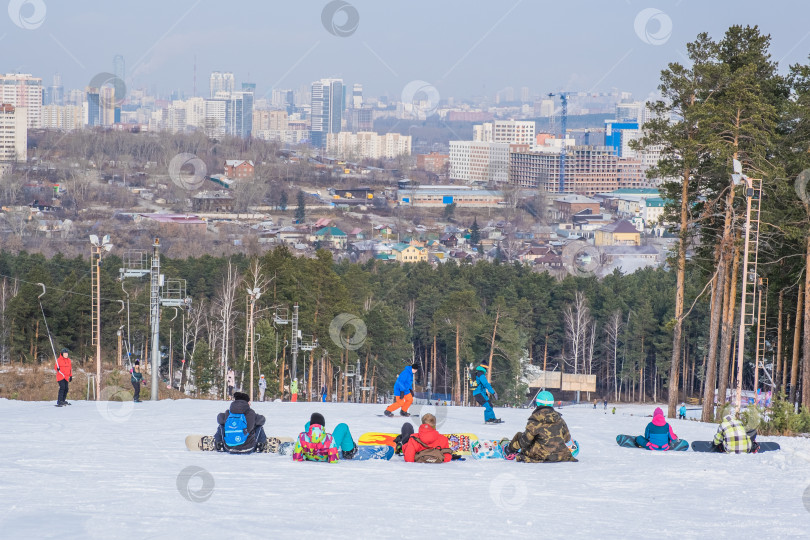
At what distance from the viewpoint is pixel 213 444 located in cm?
1056

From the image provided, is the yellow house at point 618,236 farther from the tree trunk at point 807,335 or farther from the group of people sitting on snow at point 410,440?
the group of people sitting on snow at point 410,440

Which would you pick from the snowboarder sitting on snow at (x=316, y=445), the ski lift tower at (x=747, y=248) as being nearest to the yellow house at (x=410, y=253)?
the ski lift tower at (x=747, y=248)

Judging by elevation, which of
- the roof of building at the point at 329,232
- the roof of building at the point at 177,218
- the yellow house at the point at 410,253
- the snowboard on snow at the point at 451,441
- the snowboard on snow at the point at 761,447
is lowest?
the snowboard on snow at the point at 761,447

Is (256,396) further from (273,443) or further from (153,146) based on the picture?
(153,146)

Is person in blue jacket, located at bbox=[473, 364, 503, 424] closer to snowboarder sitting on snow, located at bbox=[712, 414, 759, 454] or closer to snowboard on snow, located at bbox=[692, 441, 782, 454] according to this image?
snowboard on snow, located at bbox=[692, 441, 782, 454]

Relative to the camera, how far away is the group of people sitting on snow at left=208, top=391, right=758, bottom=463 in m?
9.97

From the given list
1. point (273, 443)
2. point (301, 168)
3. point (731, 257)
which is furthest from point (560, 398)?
point (301, 168)

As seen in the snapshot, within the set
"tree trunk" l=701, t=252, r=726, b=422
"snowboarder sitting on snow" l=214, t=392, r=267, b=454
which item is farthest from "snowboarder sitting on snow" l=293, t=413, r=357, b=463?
"tree trunk" l=701, t=252, r=726, b=422

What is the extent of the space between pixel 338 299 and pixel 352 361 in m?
4.88

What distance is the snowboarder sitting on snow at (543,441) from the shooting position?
997cm

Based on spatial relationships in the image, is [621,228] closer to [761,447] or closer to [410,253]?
[410,253]

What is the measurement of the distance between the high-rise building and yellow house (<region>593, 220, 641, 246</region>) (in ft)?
317

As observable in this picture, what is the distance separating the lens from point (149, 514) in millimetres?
7055

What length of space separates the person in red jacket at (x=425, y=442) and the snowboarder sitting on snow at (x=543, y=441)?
70 centimetres
